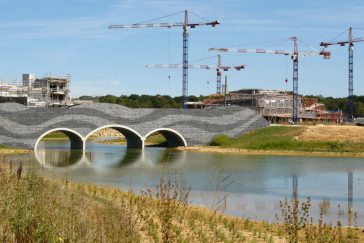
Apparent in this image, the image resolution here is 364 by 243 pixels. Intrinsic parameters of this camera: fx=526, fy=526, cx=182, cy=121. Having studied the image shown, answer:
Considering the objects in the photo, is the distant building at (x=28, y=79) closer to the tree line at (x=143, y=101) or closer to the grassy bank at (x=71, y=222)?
the tree line at (x=143, y=101)

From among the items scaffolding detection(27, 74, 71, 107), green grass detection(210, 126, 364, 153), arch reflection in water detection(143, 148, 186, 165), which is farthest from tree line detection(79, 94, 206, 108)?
arch reflection in water detection(143, 148, 186, 165)

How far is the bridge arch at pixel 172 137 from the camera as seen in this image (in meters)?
74.2

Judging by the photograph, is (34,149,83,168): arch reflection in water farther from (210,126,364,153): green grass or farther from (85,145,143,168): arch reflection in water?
(210,126,364,153): green grass

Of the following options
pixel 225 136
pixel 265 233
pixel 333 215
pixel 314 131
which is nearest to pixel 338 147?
pixel 314 131

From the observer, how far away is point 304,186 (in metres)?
32.8

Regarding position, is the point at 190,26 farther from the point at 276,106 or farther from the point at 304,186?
the point at 304,186

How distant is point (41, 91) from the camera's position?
109m

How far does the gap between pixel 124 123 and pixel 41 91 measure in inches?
1741

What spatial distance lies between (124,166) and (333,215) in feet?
89.1

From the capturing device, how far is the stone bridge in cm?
6469

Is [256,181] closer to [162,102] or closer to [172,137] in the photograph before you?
[172,137]

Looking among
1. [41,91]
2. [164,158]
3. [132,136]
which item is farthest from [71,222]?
[41,91]

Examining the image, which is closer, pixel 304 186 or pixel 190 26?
pixel 304 186

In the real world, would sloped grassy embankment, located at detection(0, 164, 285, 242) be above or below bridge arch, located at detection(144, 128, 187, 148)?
above
